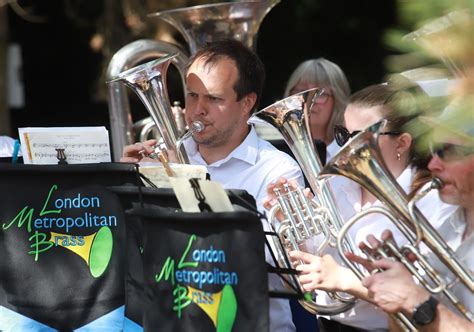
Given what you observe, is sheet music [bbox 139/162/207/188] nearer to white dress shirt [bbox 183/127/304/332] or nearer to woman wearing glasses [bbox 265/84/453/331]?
woman wearing glasses [bbox 265/84/453/331]

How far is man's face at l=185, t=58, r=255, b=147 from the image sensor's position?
3494 millimetres

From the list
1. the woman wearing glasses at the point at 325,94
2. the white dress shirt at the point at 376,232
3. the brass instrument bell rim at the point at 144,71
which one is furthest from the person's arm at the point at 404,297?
the woman wearing glasses at the point at 325,94

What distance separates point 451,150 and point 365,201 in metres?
1.23

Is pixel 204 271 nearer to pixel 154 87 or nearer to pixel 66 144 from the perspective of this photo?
pixel 66 144

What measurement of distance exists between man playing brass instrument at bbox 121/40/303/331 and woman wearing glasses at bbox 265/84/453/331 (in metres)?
0.34

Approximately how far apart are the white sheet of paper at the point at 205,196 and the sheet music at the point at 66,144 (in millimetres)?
Answer: 661

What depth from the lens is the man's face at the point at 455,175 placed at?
198 cm

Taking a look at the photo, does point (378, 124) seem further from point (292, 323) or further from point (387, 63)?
point (292, 323)

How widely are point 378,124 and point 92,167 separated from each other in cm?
97

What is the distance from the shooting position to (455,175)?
7.39ft

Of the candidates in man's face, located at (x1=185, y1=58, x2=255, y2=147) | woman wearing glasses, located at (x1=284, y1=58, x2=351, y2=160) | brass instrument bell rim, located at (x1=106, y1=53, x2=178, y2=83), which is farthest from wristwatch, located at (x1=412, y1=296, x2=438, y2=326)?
woman wearing glasses, located at (x1=284, y1=58, x2=351, y2=160)

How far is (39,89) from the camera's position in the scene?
30.2ft

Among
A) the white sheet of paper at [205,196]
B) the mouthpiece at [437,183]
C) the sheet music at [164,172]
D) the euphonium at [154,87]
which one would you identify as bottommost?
the mouthpiece at [437,183]

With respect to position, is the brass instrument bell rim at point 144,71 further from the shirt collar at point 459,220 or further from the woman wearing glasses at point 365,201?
the shirt collar at point 459,220
